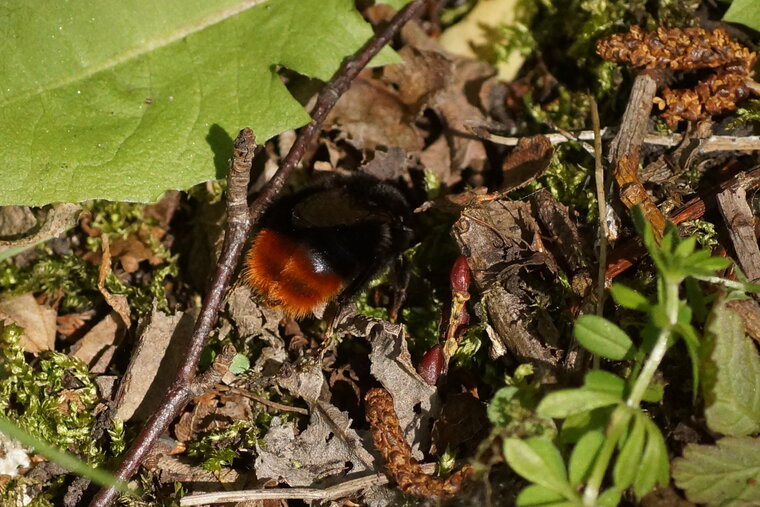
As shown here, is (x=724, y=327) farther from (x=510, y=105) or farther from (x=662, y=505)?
(x=510, y=105)

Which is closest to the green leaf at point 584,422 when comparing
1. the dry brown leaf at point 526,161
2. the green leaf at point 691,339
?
the green leaf at point 691,339

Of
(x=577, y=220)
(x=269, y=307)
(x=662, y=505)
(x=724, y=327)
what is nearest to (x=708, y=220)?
(x=577, y=220)

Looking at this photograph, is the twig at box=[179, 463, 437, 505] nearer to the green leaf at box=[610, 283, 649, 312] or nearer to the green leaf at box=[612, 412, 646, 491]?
the green leaf at box=[612, 412, 646, 491]

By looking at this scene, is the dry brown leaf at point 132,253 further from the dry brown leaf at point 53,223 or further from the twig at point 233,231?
the twig at point 233,231

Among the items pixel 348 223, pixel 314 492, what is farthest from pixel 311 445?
pixel 348 223

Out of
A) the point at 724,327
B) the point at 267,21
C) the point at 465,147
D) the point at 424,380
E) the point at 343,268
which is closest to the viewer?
the point at 724,327

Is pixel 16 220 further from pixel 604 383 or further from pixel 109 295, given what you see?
pixel 604 383
